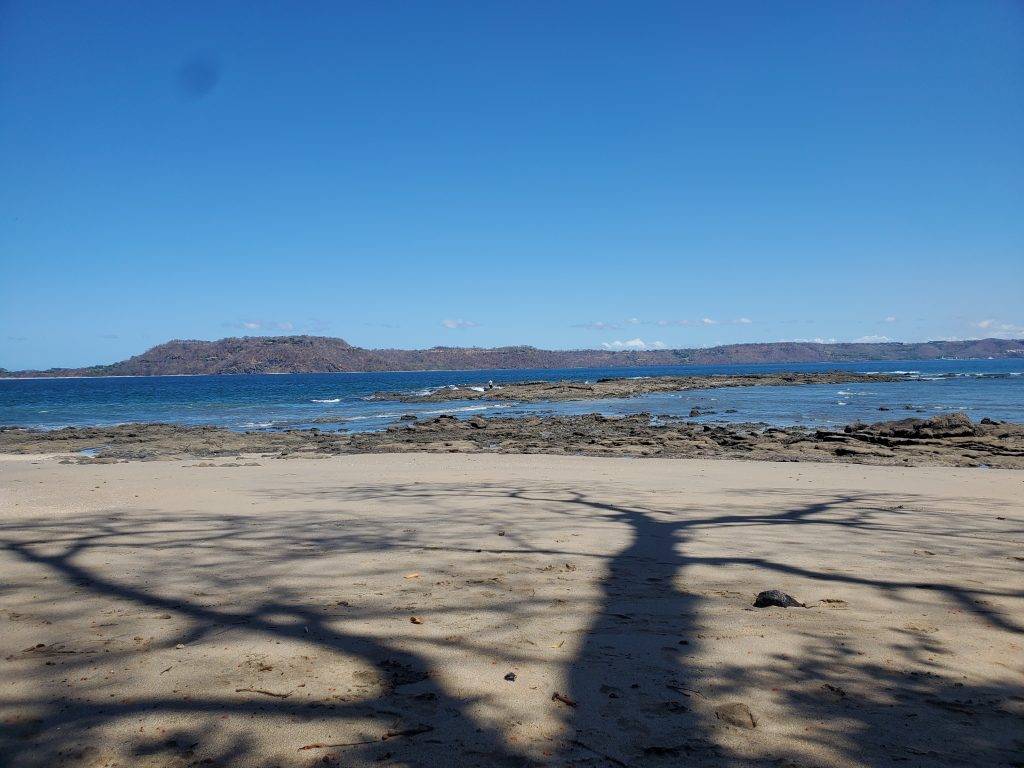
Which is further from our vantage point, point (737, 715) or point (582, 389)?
point (582, 389)

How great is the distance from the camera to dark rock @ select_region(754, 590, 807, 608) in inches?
151

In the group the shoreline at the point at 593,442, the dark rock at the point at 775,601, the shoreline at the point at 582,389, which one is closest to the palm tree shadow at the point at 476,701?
the dark rock at the point at 775,601

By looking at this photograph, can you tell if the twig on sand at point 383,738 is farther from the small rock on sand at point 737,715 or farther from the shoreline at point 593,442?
the shoreline at point 593,442

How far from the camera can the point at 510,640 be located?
331cm

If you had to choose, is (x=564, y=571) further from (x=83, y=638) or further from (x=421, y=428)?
(x=421, y=428)

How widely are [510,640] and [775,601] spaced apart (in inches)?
66.9

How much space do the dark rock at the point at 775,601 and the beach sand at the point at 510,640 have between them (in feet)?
0.23

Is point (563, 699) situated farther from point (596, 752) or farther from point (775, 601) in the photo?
point (775, 601)

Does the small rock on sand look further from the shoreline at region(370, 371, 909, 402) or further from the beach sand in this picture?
the shoreline at region(370, 371, 909, 402)

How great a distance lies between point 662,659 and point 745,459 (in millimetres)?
13388

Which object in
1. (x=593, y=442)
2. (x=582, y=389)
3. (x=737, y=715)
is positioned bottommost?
(x=593, y=442)

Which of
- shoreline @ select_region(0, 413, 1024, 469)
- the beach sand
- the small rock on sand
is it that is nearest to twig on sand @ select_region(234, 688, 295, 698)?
the beach sand

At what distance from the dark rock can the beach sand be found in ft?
0.23

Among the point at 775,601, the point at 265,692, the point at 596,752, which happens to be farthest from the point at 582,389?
the point at 596,752
